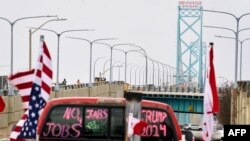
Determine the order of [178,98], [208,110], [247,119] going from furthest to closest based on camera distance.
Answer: [178,98], [247,119], [208,110]

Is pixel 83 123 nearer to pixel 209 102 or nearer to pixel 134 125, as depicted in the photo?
pixel 209 102

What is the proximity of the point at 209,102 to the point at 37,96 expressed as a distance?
2300mm

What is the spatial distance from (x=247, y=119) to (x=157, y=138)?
160 ft

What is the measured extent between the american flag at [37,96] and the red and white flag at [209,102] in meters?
2.17

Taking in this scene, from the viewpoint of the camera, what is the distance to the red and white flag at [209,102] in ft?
32.3

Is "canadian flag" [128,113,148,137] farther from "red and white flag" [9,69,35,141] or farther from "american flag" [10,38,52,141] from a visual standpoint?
"red and white flag" [9,69,35,141]

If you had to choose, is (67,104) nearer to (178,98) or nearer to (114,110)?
(114,110)

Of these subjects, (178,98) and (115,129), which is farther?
(178,98)

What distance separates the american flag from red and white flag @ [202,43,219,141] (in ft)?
7.13

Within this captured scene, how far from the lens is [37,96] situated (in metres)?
10.6

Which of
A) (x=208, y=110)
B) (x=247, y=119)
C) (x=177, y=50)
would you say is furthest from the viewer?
(x=177, y=50)

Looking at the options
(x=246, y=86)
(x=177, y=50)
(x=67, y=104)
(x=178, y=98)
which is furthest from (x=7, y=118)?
(x=177, y=50)

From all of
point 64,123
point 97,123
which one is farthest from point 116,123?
point 64,123

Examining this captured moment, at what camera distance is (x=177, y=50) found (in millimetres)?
168500
